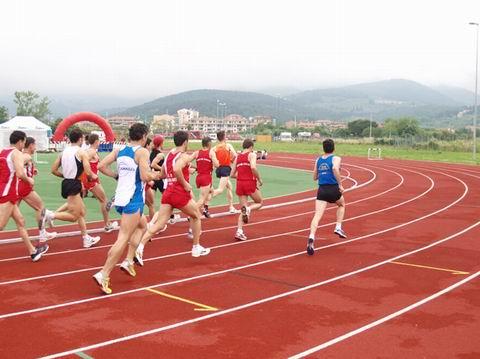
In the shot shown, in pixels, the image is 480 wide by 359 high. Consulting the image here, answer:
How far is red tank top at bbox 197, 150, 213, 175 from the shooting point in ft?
35.7

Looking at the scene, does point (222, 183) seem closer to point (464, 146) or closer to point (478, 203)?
point (478, 203)

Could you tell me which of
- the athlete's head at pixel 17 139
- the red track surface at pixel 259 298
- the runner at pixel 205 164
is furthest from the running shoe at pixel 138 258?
the runner at pixel 205 164

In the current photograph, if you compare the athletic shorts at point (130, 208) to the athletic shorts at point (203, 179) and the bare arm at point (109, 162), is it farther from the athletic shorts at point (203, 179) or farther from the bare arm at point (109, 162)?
the athletic shorts at point (203, 179)

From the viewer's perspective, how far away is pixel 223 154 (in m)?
12.3

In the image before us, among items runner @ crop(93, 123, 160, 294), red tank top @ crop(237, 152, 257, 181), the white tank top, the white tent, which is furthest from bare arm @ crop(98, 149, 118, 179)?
the white tent

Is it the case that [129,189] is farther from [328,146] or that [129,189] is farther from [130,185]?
[328,146]

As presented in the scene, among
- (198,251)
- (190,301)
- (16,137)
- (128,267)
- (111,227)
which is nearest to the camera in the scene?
(190,301)

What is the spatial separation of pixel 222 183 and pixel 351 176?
1385cm

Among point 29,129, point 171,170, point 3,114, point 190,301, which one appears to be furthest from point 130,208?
point 3,114

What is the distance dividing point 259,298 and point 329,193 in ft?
10.6

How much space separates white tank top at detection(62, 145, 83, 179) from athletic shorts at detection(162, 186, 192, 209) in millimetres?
1586

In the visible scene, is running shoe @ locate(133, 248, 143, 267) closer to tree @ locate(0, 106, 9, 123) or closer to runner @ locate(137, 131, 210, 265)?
runner @ locate(137, 131, 210, 265)

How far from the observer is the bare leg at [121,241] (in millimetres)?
6465

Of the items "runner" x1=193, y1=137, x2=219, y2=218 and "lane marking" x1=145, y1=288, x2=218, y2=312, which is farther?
"runner" x1=193, y1=137, x2=219, y2=218
